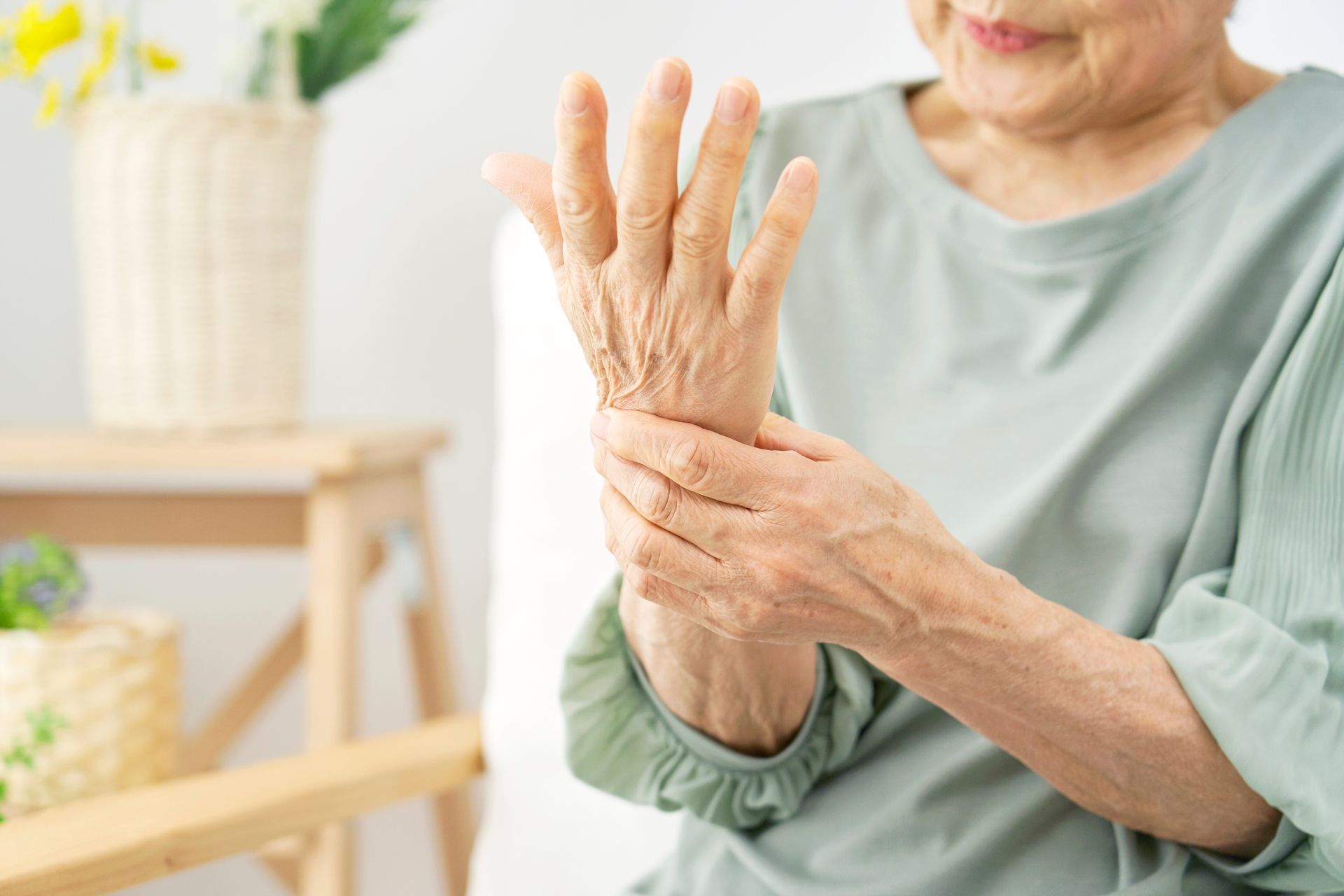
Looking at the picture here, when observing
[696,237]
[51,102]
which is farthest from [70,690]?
[696,237]

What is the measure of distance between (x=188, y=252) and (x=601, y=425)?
2.58 feet

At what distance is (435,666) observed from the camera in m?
1.42

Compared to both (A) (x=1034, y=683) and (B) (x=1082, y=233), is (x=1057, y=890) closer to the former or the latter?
(A) (x=1034, y=683)

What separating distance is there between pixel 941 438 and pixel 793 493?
291 millimetres

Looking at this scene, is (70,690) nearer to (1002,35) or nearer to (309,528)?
(309,528)

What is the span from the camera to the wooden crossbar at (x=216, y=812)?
2.28 ft

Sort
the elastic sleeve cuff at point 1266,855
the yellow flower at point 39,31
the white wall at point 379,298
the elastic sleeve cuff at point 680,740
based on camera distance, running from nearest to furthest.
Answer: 1. the elastic sleeve cuff at point 1266,855
2. the elastic sleeve cuff at point 680,740
3. the yellow flower at point 39,31
4. the white wall at point 379,298

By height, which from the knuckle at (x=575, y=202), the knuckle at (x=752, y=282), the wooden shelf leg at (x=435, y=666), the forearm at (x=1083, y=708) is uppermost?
the knuckle at (x=575, y=202)

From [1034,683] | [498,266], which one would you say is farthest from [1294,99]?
[498,266]

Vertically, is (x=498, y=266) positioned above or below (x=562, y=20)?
below

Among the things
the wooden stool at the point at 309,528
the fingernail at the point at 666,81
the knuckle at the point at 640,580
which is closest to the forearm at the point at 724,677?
the knuckle at the point at 640,580

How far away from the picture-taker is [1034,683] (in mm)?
627

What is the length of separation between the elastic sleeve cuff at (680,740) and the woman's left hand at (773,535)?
0.61 feet

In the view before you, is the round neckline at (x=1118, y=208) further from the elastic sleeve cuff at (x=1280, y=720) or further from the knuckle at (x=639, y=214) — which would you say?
the knuckle at (x=639, y=214)
